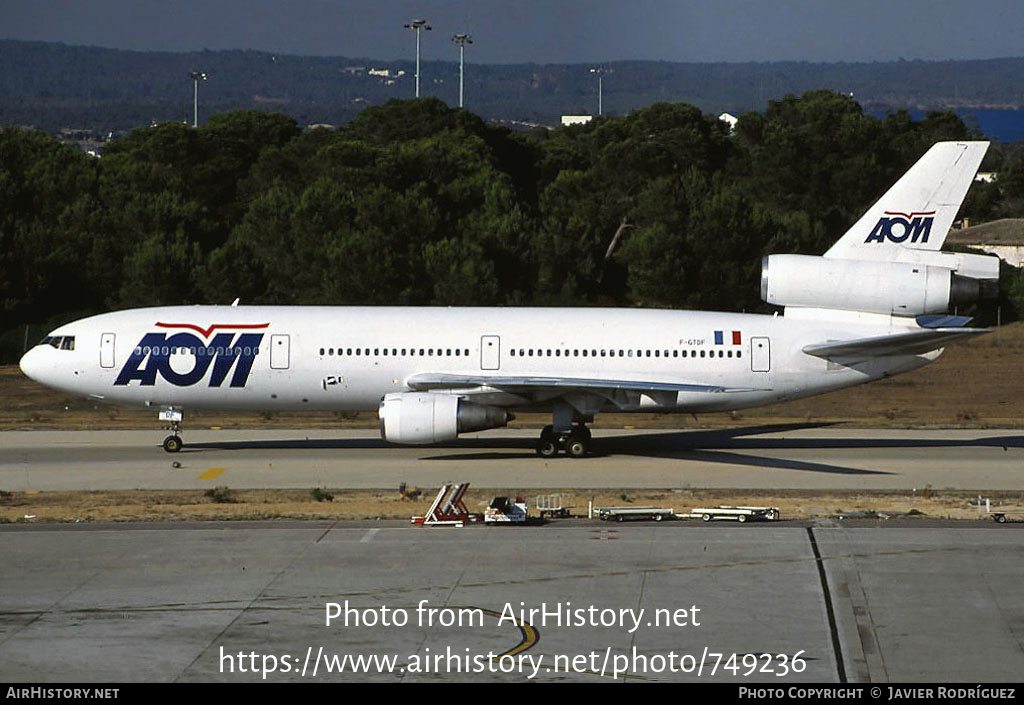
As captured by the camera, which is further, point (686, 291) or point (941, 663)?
point (686, 291)

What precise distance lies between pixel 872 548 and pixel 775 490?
24.2ft

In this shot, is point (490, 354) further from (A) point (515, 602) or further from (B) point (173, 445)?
(A) point (515, 602)

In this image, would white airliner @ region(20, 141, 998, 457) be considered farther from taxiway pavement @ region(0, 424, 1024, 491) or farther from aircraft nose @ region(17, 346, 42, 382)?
taxiway pavement @ region(0, 424, 1024, 491)

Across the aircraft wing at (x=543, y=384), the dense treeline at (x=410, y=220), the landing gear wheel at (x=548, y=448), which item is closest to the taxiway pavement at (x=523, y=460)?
the landing gear wheel at (x=548, y=448)

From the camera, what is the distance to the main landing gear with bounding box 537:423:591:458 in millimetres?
38125

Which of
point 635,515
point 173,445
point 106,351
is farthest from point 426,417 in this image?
A: point 106,351

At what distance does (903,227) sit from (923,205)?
0.78 metres

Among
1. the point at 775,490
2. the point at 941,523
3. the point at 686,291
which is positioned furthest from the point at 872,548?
the point at 686,291

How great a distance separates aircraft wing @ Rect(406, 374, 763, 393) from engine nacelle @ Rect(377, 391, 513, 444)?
71cm

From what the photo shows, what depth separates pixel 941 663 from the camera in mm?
17984

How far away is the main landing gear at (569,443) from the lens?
38.1 m

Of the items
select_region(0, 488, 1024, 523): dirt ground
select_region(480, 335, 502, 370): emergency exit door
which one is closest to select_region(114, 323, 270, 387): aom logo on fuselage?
select_region(0, 488, 1024, 523): dirt ground

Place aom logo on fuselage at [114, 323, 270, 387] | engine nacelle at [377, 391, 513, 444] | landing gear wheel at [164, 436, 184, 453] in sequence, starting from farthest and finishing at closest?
landing gear wheel at [164, 436, 184, 453] → aom logo on fuselage at [114, 323, 270, 387] → engine nacelle at [377, 391, 513, 444]

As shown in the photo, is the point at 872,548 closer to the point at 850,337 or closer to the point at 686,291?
the point at 850,337
